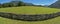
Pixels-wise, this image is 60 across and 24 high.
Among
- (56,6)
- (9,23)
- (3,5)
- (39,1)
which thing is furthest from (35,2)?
(9,23)

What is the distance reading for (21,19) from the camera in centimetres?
999

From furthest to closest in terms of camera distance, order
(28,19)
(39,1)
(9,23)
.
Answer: (39,1) < (28,19) < (9,23)

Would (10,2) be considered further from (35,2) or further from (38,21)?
(38,21)

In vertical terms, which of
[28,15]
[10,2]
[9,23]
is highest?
[10,2]

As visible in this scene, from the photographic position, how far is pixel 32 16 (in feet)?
32.2

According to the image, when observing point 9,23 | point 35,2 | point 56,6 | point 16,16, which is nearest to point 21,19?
point 16,16

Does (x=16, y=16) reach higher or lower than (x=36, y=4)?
lower

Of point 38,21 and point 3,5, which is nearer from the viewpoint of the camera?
point 38,21

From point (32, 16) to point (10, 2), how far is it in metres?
5.34

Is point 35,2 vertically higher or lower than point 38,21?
higher

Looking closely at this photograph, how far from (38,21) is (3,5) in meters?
6.05

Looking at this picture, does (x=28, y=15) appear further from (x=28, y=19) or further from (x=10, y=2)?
(x=10, y=2)

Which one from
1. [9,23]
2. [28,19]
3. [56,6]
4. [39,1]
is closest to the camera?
[9,23]

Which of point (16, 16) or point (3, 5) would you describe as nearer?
point (16, 16)
